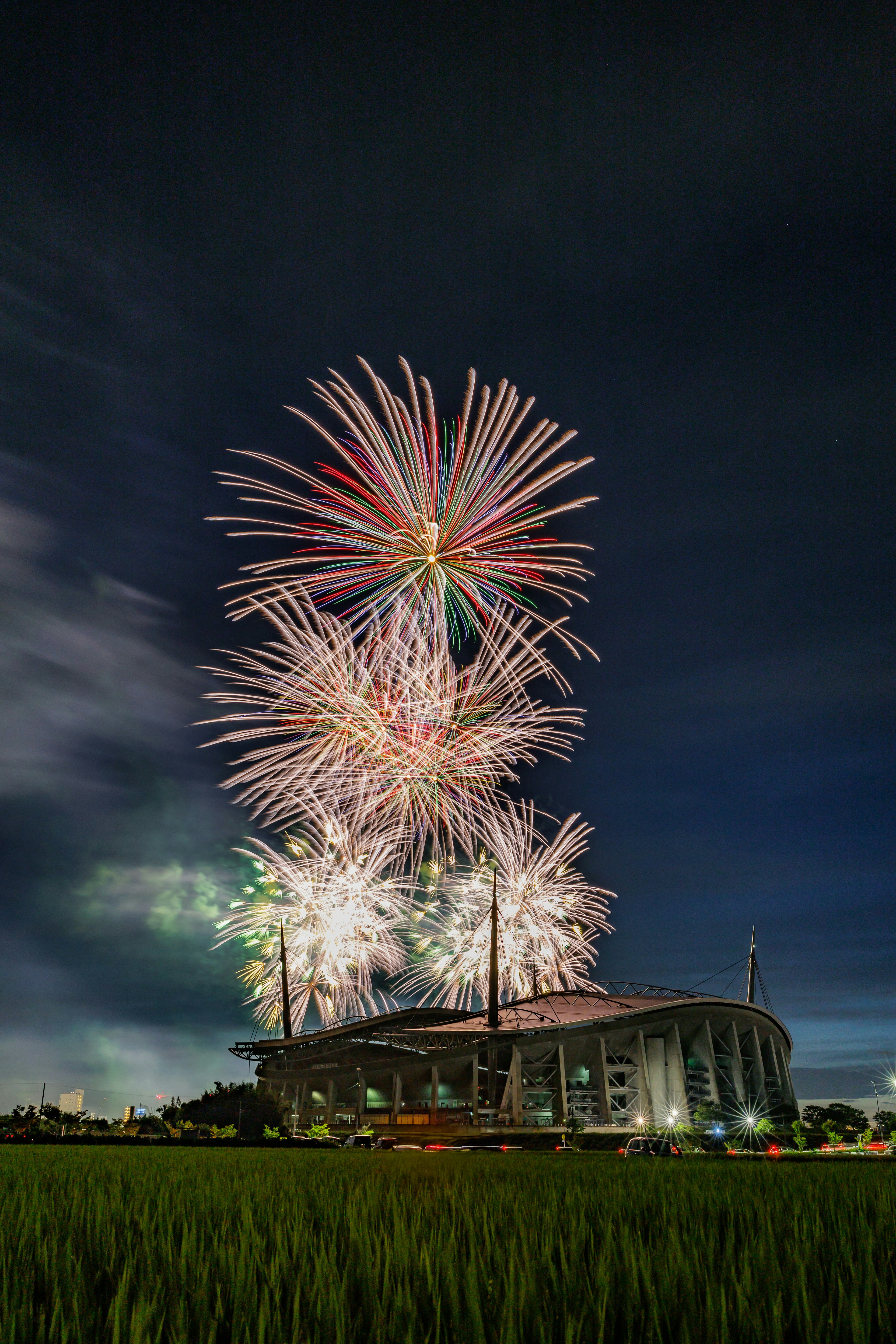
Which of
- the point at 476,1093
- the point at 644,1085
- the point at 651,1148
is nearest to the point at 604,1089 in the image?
the point at 644,1085

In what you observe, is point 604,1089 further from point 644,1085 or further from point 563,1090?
point 563,1090

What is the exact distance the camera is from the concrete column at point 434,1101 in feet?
265

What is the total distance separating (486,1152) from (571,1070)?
5699cm

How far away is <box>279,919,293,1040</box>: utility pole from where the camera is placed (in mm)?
62469

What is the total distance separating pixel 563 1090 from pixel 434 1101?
1197 centimetres

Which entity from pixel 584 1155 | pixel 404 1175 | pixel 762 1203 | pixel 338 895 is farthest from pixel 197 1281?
pixel 338 895

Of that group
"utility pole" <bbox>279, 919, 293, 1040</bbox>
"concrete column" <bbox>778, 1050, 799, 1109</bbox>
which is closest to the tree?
"concrete column" <bbox>778, 1050, 799, 1109</bbox>

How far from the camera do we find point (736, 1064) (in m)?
90.3

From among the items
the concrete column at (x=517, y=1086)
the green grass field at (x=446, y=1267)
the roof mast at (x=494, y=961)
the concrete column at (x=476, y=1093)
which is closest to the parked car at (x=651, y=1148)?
the green grass field at (x=446, y=1267)

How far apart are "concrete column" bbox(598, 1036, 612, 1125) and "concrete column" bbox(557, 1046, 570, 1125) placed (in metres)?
Result: 3.21

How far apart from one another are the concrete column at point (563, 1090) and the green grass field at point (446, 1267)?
74772 mm

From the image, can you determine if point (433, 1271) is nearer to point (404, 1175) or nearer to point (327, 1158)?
point (404, 1175)

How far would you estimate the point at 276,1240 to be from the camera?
5859mm

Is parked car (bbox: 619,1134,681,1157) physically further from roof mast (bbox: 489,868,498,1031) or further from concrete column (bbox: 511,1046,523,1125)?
concrete column (bbox: 511,1046,523,1125)
